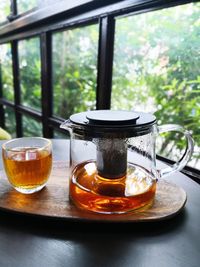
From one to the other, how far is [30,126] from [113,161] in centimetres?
200

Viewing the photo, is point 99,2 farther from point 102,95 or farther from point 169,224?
point 169,224

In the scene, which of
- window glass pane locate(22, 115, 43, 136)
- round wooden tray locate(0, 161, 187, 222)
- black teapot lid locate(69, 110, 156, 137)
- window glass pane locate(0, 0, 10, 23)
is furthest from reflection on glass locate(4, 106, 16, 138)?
black teapot lid locate(69, 110, 156, 137)

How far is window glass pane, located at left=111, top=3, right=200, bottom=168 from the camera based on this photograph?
94 centimetres

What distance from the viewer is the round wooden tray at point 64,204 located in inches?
16.7

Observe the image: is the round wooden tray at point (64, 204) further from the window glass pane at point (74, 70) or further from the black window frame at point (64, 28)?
the window glass pane at point (74, 70)

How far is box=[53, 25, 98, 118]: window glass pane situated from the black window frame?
0.06 m

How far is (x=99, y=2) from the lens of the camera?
113 centimetres

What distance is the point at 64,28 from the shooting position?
1.49 meters

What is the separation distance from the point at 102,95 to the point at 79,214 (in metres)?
0.89

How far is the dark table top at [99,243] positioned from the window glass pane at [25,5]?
5.70 ft

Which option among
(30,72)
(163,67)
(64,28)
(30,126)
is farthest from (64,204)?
(30,126)

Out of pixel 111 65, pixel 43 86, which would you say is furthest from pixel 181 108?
pixel 43 86

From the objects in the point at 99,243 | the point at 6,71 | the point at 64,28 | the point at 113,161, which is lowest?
the point at 99,243

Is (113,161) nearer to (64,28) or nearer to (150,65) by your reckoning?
(150,65)
